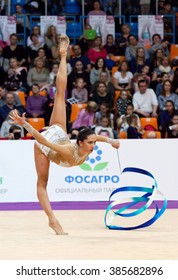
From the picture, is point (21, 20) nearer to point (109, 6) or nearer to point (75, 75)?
point (109, 6)

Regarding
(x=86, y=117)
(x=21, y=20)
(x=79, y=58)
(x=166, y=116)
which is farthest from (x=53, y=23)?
(x=166, y=116)

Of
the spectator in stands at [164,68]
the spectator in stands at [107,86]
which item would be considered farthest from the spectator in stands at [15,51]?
the spectator in stands at [164,68]

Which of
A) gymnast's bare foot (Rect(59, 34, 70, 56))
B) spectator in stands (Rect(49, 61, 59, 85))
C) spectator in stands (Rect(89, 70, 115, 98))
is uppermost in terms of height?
gymnast's bare foot (Rect(59, 34, 70, 56))

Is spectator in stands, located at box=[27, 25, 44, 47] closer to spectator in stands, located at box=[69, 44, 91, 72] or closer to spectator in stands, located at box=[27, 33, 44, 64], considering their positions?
spectator in stands, located at box=[27, 33, 44, 64]

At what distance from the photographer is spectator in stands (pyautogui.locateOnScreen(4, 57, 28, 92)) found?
1514 cm

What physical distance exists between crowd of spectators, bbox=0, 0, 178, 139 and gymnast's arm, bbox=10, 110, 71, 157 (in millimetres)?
4705

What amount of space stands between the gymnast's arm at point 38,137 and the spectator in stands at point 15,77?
6.76 metres

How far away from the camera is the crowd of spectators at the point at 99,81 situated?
46.2 ft

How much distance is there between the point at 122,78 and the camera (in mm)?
15680

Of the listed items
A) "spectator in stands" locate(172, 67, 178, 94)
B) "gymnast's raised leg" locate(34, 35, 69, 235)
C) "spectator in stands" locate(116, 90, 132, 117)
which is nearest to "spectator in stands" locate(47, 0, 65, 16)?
"spectator in stands" locate(172, 67, 178, 94)

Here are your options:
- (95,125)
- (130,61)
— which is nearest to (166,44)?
(130,61)

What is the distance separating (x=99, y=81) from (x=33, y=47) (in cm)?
195

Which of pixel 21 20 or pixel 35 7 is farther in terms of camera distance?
pixel 35 7

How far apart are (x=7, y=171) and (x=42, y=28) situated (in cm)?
512
